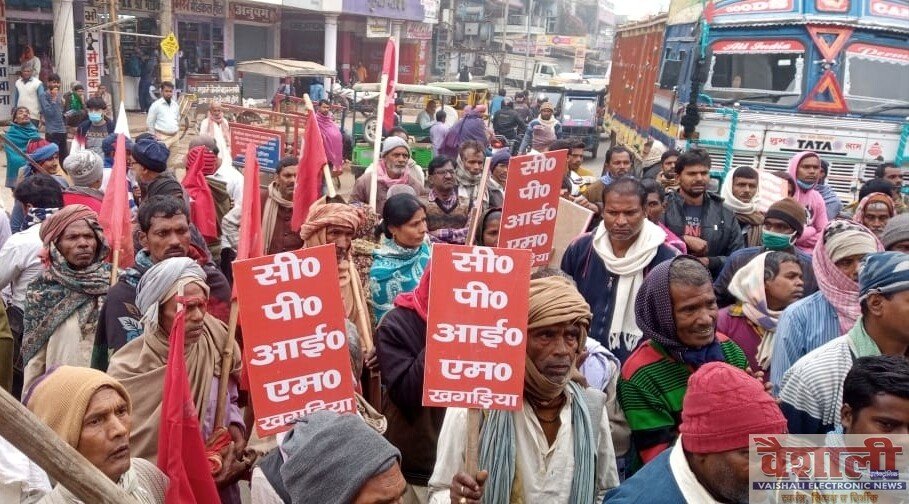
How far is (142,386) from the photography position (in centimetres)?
315

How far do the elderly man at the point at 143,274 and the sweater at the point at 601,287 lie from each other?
183cm

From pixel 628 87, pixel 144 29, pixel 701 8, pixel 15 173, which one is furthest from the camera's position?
pixel 144 29

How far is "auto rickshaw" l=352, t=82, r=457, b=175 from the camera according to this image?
50.7 ft

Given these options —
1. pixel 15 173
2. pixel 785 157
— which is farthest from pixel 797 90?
pixel 15 173

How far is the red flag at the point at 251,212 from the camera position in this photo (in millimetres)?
Result: 3919

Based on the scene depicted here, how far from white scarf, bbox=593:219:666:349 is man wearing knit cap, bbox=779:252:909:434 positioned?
112 cm

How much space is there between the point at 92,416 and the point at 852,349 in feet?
8.17

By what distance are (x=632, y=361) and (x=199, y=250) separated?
2.59 meters

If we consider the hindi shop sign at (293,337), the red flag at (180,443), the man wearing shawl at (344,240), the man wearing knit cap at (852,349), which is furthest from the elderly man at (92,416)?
the man wearing knit cap at (852,349)

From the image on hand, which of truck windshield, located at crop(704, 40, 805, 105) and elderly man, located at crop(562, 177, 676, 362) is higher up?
truck windshield, located at crop(704, 40, 805, 105)

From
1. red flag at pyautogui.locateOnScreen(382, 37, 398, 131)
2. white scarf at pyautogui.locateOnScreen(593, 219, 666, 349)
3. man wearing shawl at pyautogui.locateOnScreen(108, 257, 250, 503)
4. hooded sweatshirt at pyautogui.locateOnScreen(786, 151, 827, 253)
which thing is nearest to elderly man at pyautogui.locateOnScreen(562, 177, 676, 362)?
white scarf at pyautogui.locateOnScreen(593, 219, 666, 349)

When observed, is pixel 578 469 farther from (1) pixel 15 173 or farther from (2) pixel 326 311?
(1) pixel 15 173

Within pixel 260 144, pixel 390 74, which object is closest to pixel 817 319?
pixel 390 74

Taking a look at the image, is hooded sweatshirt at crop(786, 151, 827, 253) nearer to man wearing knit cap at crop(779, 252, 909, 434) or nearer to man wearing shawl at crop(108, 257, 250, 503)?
man wearing knit cap at crop(779, 252, 909, 434)
